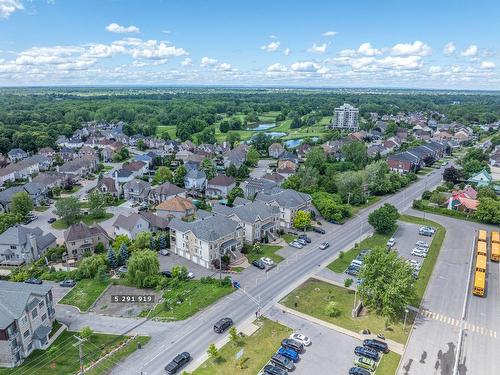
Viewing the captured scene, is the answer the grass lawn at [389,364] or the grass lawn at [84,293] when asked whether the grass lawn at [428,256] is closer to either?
the grass lawn at [389,364]

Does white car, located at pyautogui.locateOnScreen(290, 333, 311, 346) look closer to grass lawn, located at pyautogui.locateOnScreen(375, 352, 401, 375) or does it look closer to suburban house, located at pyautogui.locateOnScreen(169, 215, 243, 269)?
grass lawn, located at pyautogui.locateOnScreen(375, 352, 401, 375)

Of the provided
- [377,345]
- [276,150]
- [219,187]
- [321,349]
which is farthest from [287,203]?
[276,150]

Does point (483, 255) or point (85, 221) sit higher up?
point (483, 255)

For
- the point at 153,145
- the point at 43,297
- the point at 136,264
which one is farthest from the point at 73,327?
the point at 153,145

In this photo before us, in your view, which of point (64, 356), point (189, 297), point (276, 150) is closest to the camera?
point (64, 356)

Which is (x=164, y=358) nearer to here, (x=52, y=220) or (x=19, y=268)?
(x=19, y=268)

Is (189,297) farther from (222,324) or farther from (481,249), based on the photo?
(481,249)
